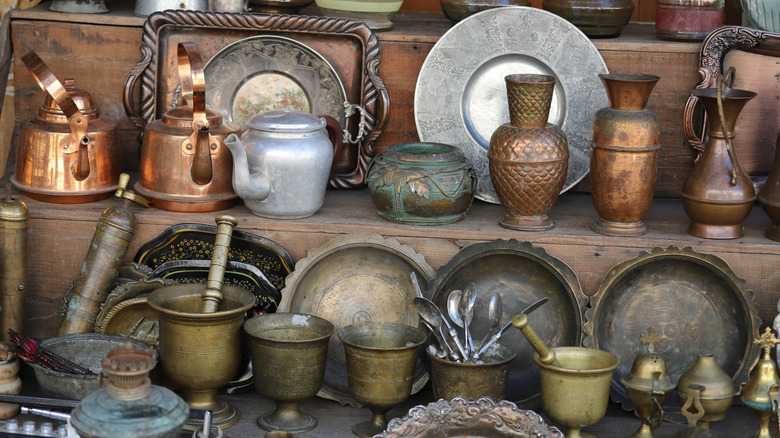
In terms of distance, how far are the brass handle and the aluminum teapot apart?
95 millimetres

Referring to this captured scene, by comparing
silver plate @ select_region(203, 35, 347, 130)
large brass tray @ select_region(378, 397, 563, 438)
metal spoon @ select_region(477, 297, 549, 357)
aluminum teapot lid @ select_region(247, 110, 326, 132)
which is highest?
silver plate @ select_region(203, 35, 347, 130)

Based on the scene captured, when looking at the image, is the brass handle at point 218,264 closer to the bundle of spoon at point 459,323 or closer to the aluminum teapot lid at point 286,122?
the aluminum teapot lid at point 286,122

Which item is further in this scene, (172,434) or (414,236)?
(414,236)

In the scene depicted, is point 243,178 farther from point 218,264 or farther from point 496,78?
point 496,78

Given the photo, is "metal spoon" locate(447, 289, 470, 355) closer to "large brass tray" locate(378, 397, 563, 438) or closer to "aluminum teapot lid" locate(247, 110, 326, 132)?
"large brass tray" locate(378, 397, 563, 438)

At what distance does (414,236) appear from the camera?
93.0 inches

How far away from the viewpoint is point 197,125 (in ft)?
7.83

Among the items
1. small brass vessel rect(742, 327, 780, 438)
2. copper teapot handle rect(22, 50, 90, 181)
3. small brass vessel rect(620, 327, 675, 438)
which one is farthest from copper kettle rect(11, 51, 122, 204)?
small brass vessel rect(742, 327, 780, 438)

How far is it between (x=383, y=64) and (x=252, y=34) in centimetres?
34

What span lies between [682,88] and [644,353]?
0.77 metres

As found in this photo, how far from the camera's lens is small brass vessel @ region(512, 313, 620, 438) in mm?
2023

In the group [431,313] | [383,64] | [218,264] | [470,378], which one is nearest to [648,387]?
[470,378]

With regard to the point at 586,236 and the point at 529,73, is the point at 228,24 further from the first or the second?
the point at 586,236

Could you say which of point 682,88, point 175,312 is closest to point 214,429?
point 175,312
